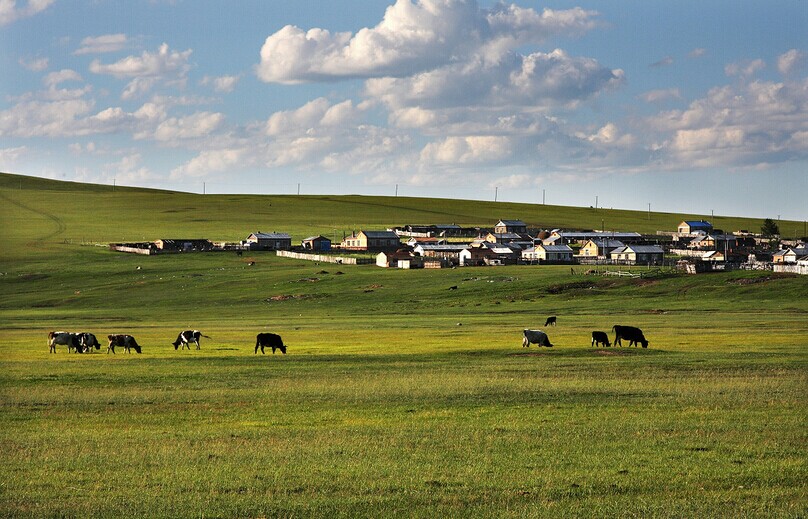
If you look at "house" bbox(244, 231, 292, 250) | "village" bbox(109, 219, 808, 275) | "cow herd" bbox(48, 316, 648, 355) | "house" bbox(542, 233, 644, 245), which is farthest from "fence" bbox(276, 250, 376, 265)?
"cow herd" bbox(48, 316, 648, 355)

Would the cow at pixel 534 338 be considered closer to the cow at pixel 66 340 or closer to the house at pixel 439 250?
the cow at pixel 66 340

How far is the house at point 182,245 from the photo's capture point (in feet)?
509

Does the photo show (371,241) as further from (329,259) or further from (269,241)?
(329,259)

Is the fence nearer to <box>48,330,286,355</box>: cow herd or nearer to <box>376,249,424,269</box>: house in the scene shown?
<box>376,249,424,269</box>: house

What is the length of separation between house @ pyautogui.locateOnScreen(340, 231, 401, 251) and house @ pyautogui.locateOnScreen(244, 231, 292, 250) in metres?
9.42

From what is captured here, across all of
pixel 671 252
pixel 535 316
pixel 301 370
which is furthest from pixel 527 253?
pixel 301 370

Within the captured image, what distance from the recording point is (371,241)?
172 m

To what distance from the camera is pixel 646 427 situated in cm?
2416

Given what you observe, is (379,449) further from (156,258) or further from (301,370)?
(156,258)

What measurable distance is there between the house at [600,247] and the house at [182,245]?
56.8 m

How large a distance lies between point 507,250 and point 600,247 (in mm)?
15469

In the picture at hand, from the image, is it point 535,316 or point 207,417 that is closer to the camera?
point 207,417

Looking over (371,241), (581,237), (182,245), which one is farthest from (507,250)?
(182,245)

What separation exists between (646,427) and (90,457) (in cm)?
1205
